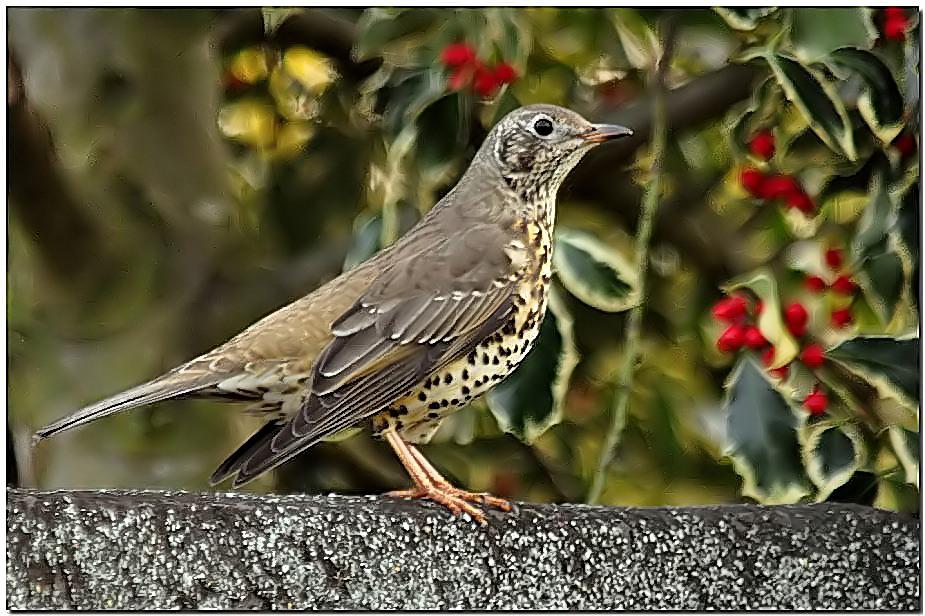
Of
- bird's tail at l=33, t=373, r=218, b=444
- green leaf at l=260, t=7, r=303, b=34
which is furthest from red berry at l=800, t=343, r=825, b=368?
green leaf at l=260, t=7, r=303, b=34

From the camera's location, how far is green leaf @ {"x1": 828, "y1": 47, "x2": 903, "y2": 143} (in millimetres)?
1833

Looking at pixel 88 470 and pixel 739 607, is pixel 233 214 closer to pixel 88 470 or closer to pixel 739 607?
pixel 88 470

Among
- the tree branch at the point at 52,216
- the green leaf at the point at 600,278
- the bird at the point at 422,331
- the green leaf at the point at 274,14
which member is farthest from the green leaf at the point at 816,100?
the tree branch at the point at 52,216

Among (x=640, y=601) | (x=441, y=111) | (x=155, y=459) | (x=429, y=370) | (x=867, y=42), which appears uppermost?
(x=867, y=42)

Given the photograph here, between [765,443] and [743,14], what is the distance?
600 millimetres

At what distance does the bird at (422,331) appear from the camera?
69.6 inches

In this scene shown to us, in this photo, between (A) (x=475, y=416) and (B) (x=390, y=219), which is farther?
(A) (x=475, y=416)

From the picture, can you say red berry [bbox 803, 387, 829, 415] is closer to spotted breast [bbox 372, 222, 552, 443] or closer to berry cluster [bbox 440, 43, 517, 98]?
spotted breast [bbox 372, 222, 552, 443]

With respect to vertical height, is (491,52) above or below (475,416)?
above

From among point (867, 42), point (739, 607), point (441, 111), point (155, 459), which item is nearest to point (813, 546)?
point (739, 607)

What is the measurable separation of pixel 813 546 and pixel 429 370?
543mm

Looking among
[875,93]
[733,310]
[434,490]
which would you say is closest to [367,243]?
[434,490]

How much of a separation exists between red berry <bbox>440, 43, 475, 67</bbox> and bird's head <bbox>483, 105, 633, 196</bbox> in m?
0.11

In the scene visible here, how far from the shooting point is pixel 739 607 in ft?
5.42
